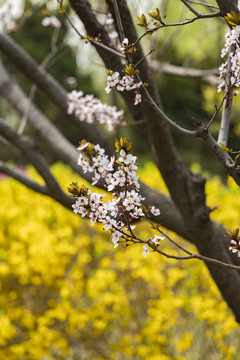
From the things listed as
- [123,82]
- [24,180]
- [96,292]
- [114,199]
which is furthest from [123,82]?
[96,292]

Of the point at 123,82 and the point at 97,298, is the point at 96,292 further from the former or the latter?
the point at 123,82

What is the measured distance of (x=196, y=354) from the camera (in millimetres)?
3660

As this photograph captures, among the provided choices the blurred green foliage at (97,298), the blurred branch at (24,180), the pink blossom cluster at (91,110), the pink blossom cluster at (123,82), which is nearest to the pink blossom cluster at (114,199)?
the pink blossom cluster at (123,82)

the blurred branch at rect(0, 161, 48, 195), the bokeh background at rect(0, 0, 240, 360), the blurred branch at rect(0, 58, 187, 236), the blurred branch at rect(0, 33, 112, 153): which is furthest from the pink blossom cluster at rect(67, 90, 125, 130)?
the bokeh background at rect(0, 0, 240, 360)

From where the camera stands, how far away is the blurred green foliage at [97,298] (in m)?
3.18

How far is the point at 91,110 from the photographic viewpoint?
2.42 m

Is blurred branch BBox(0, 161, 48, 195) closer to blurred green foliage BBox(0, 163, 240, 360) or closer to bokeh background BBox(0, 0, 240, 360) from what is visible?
bokeh background BBox(0, 0, 240, 360)

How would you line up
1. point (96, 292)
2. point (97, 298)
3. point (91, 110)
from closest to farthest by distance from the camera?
point (91, 110) < point (96, 292) < point (97, 298)

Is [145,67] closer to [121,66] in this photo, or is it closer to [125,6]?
[121,66]

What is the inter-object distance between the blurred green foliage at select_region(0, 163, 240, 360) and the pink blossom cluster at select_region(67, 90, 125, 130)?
49.4 inches

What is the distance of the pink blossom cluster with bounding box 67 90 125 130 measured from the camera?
240 centimetres

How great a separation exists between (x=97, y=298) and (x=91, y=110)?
1697 mm

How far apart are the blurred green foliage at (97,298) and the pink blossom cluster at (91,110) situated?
1.25 m

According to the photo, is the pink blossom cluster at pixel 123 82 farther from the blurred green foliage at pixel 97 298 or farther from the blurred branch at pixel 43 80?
the blurred green foliage at pixel 97 298
